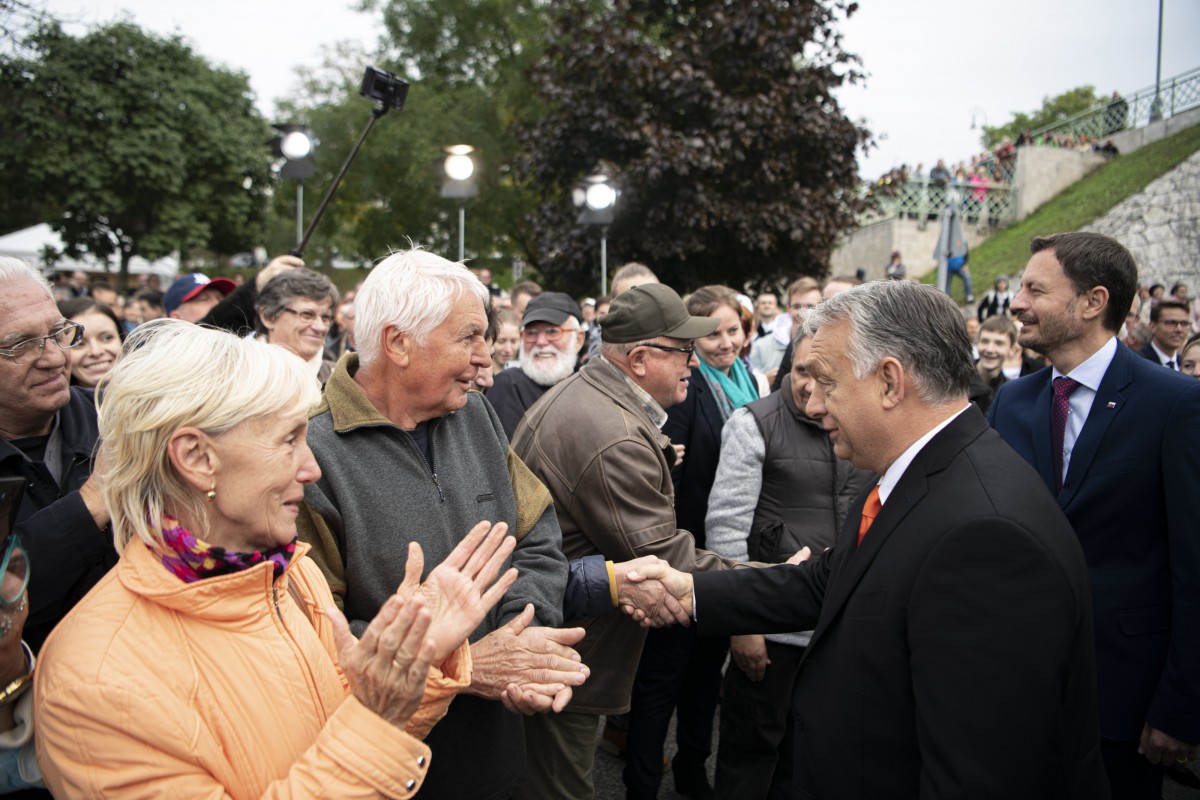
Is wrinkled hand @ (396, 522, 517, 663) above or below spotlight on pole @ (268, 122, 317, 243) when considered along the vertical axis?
below

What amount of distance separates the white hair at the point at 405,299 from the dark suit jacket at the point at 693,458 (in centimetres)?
208

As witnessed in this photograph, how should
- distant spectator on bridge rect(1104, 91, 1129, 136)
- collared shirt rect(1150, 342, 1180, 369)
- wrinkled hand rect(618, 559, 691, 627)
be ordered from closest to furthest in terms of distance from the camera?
wrinkled hand rect(618, 559, 691, 627) < collared shirt rect(1150, 342, 1180, 369) < distant spectator on bridge rect(1104, 91, 1129, 136)

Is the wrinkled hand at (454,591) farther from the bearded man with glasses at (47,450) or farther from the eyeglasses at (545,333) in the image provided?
the eyeglasses at (545,333)

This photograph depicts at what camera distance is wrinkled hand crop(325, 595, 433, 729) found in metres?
1.55

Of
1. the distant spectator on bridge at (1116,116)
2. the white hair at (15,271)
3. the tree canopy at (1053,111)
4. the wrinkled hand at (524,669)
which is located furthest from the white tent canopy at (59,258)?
the tree canopy at (1053,111)

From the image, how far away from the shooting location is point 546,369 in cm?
530

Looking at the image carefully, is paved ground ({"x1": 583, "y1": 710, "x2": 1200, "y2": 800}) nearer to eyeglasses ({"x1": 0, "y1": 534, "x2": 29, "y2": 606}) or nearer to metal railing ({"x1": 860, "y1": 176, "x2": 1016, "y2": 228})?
eyeglasses ({"x1": 0, "y1": 534, "x2": 29, "y2": 606})

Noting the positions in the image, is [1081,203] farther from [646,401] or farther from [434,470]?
[434,470]

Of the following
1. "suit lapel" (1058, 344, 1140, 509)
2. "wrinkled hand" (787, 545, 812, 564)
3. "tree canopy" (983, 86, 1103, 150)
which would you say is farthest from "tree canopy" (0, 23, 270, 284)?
"tree canopy" (983, 86, 1103, 150)

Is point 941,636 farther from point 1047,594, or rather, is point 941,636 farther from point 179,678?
point 179,678

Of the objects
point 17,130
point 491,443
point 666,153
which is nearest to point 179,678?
point 491,443

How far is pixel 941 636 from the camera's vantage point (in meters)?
A: 1.69

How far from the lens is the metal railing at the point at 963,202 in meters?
24.9

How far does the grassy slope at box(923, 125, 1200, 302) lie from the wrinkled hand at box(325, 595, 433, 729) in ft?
67.5
